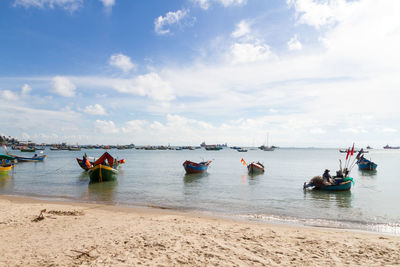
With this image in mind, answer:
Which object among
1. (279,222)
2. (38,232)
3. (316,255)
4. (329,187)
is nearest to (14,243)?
(38,232)

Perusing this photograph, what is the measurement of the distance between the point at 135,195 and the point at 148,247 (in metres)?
12.4

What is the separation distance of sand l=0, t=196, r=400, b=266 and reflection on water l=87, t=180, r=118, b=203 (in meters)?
7.37

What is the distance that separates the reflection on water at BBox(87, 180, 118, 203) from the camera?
1733 cm

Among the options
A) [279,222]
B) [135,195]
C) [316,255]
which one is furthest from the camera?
[135,195]

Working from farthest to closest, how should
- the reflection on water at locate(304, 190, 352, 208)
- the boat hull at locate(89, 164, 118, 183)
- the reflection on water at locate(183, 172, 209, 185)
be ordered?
the reflection on water at locate(183, 172, 209, 185) → the boat hull at locate(89, 164, 118, 183) → the reflection on water at locate(304, 190, 352, 208)

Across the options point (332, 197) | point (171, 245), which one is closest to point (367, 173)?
point (332, 197)

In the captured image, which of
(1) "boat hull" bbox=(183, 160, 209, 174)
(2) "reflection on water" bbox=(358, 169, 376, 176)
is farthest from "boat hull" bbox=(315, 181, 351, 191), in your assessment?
(2) "reflection on water" bbox=(358, 169, 376, 176)

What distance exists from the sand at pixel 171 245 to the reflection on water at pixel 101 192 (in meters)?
7.37

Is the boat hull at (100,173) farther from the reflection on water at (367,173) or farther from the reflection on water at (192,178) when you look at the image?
the reflection on water at (367,173)

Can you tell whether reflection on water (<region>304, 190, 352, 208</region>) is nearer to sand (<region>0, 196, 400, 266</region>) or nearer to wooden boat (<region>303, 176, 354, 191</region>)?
wooden boat (<region>303, 176, 354, 191</region>)

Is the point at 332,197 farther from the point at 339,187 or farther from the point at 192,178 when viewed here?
the point at 192,178

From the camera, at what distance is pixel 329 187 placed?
2105 cm

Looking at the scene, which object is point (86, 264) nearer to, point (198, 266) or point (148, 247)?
point (148, 247)

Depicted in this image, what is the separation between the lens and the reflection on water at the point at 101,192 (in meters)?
17.3
